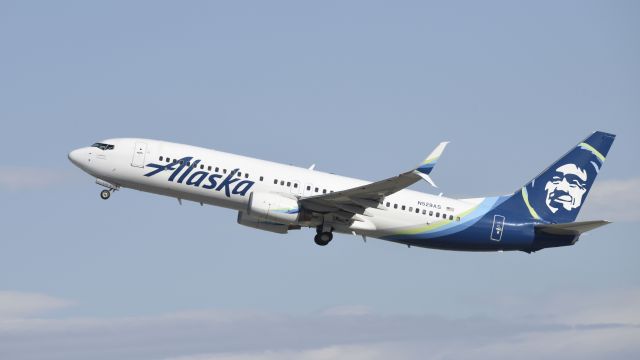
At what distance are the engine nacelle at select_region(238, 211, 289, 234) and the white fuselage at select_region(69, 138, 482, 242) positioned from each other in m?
1.83

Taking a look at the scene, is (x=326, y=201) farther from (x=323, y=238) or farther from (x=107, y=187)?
(x=107, y=187)

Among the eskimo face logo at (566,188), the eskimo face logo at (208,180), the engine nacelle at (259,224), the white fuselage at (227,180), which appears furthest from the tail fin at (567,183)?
the eskimo face logo at (208,180)

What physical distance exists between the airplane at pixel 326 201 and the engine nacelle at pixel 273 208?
55 mm

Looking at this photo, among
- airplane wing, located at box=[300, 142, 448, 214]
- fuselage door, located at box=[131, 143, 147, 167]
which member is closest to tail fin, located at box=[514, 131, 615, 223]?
airplane wing, located at box=[300, 142, 448, 214]

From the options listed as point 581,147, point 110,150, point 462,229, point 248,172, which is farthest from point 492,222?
point 110,150

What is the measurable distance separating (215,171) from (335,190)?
6.86 meters

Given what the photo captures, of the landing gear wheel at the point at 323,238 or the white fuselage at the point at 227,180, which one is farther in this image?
the landing gear wheel at the point at 323,238

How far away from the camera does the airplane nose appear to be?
212ft

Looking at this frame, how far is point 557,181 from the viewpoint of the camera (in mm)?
69375

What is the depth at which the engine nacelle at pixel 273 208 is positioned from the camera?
61781mm

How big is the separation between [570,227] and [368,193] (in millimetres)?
12251

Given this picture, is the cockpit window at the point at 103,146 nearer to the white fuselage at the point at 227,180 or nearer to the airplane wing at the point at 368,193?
the white fuselage at the point at 227,180

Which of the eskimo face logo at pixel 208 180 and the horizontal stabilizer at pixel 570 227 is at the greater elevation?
the eskimo face logo at pixel 208 180

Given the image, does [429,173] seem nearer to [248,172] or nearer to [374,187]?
[374,187]
